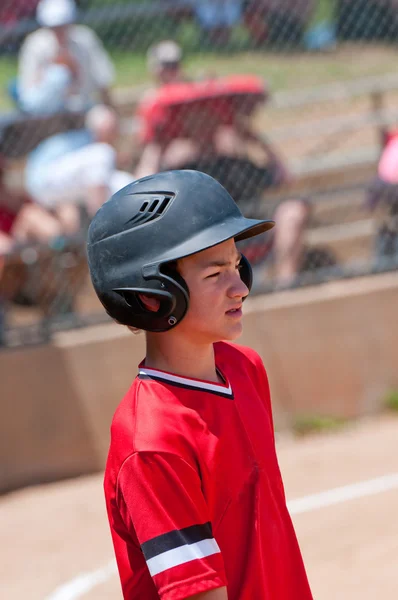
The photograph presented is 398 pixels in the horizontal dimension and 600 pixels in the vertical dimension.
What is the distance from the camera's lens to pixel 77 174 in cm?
557

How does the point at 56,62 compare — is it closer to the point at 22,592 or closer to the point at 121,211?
the point at 22,592

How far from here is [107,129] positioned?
573 centimetres

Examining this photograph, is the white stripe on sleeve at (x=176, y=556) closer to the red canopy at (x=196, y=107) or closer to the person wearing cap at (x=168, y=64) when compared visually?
the red canopy at (x=196, y=107)

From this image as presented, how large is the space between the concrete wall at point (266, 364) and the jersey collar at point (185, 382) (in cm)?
331

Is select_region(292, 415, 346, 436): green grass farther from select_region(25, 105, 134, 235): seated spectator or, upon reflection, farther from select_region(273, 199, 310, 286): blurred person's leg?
select_region(25, 105, 134, 235): seated spectator

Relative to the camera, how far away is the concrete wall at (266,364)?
515cm

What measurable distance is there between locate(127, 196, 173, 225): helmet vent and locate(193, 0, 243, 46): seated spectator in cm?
505

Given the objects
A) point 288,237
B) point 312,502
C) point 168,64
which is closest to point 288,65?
point 168,64

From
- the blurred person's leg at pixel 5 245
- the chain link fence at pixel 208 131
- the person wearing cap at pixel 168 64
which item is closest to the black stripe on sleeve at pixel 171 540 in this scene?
the chain link fence at pixel 208 131

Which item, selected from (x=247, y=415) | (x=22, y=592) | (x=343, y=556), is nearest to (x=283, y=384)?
(x=343, y=556)

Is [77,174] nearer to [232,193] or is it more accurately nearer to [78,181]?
[78,181]

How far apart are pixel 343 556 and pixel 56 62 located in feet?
13.0

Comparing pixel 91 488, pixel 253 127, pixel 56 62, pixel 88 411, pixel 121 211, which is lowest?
pixel 91 488

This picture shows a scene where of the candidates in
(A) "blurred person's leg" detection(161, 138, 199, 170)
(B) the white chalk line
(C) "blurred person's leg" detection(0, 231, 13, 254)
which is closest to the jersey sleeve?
(B) the white chalk line
